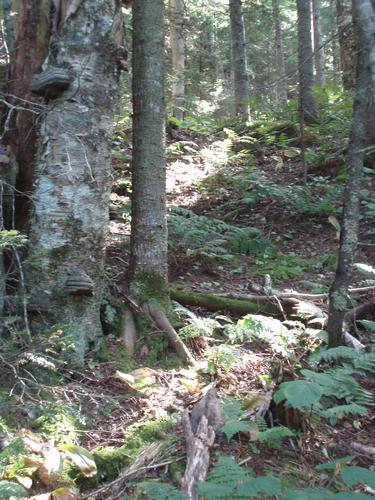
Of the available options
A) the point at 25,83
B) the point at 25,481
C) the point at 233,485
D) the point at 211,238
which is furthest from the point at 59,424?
the point at 211,238

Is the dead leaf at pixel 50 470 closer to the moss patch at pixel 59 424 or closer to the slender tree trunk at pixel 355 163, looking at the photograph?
the moss patch at pixel 59 424

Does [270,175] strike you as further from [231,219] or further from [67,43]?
[67,43]

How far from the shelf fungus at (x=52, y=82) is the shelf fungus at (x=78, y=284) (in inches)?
59.2

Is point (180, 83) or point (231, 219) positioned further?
point (180, 83)

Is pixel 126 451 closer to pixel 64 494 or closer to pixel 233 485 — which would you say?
pixel 64 494

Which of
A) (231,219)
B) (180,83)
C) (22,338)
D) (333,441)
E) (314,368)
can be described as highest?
(180,83)

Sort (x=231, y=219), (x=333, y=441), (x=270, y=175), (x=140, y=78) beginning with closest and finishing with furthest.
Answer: (x=333, y=441), (x=140, y=78), (x=231, y=219), (x=270, y=175)

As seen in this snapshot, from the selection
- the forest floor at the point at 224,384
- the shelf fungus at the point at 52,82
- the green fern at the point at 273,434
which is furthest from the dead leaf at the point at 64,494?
the shelf fungus at the point at 52,82

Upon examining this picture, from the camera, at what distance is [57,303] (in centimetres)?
383

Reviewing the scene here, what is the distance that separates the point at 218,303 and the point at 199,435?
7.65 ft

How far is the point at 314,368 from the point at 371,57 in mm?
2646

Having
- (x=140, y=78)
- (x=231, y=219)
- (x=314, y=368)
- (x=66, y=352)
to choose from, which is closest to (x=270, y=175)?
(x=231, y=219)

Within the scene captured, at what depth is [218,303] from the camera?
17.3 ft

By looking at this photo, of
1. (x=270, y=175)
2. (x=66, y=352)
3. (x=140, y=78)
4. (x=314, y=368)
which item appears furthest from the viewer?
(x=270, y=175)
